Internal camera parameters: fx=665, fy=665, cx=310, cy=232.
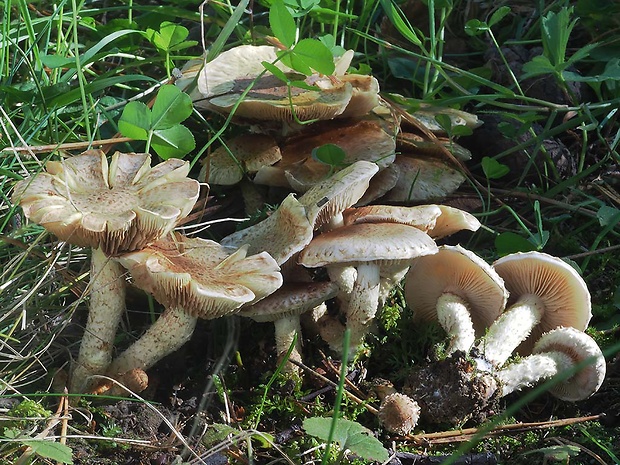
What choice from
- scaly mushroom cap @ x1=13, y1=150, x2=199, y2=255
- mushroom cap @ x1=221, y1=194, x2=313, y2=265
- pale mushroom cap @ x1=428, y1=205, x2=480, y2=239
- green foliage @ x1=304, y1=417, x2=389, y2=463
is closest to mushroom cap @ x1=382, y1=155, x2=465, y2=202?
pale mushroom cap @ x1=428, y1=205, x2=480, y2=239

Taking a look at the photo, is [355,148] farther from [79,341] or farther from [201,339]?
[79,341]

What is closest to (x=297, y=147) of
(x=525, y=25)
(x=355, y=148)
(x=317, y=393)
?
(x=355, y=148)

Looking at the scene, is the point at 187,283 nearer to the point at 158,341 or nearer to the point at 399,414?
the point at 158,341

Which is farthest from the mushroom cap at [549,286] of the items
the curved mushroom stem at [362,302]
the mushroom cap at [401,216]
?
the curved mushroom stem at [362,302]

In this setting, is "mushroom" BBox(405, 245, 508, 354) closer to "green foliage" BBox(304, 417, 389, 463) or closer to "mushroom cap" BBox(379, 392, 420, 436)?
"mushroom cap" BBox(379, 392, 420, 436)

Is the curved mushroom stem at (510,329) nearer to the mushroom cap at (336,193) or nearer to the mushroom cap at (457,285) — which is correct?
the mushroom cap at (457,285)
